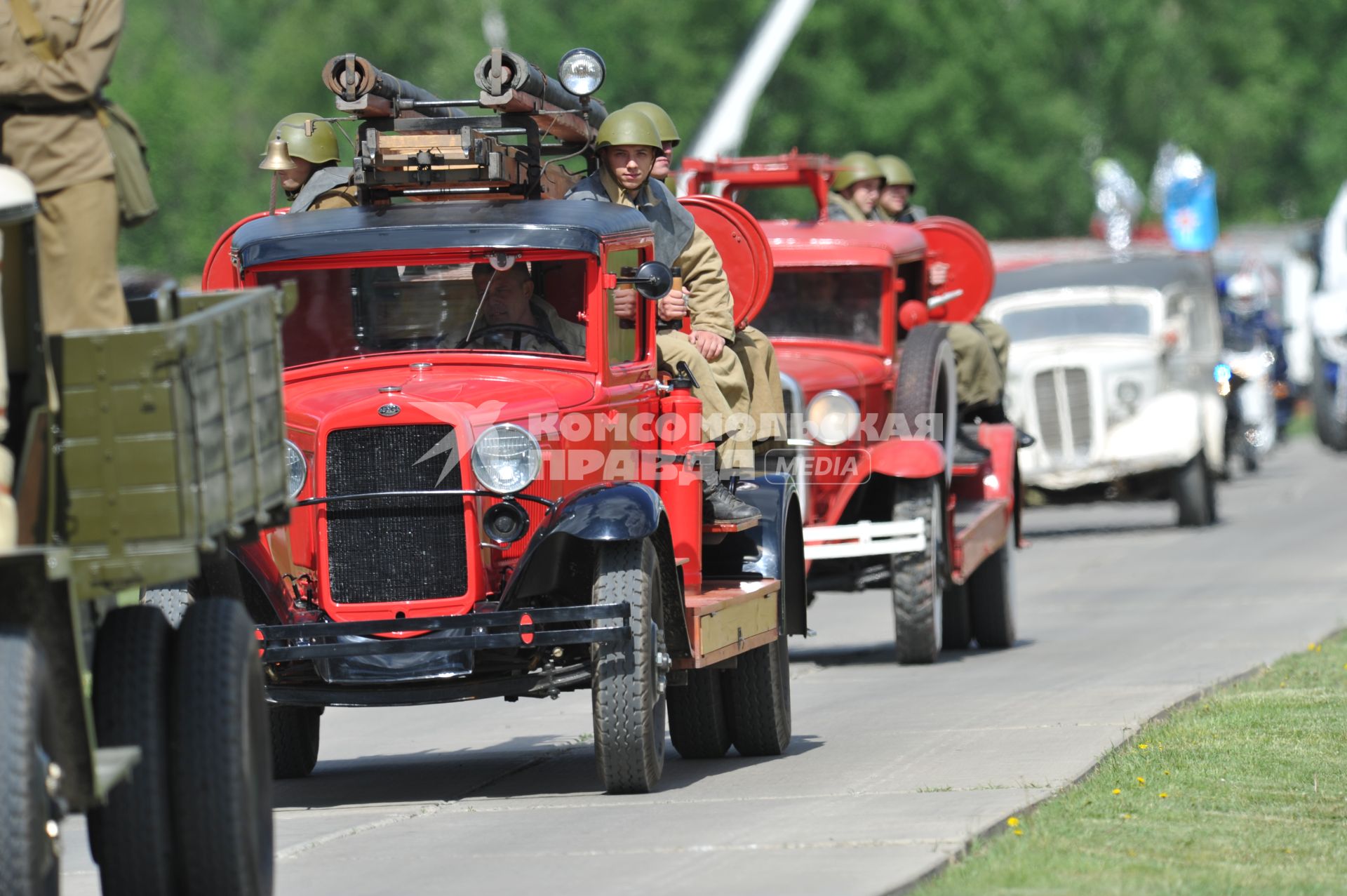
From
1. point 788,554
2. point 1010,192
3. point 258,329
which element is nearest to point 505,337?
point 788,554

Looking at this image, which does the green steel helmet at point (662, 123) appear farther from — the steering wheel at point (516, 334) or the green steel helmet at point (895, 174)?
the green steel helmet at point (895, 174)

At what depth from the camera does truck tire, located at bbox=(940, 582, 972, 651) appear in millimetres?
15352

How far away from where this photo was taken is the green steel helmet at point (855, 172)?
17297 millimetres

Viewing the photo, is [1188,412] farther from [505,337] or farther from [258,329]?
[258,329]

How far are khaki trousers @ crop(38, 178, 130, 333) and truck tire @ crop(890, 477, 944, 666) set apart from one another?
Result: 325 inches

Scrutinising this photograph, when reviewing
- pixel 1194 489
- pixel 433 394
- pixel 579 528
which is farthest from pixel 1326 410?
pixel 579 528

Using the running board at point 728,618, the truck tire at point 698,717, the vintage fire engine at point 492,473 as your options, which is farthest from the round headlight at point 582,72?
the truck tire at point 698,717

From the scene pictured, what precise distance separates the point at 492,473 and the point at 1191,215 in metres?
32.0

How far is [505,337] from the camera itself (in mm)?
9625

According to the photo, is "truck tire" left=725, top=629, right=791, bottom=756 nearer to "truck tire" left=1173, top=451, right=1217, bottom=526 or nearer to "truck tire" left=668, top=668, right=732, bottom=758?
"truck tire" left=668, top=668, right=732, bottom=758

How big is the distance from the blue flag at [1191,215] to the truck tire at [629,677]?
31319mm

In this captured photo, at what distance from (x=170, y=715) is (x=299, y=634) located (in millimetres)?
2200

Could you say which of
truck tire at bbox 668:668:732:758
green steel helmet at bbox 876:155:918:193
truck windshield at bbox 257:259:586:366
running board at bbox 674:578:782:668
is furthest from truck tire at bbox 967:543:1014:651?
truck windshield at bbox 257:259:586:366

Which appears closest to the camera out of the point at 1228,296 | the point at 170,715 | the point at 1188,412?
the point at 170,715
